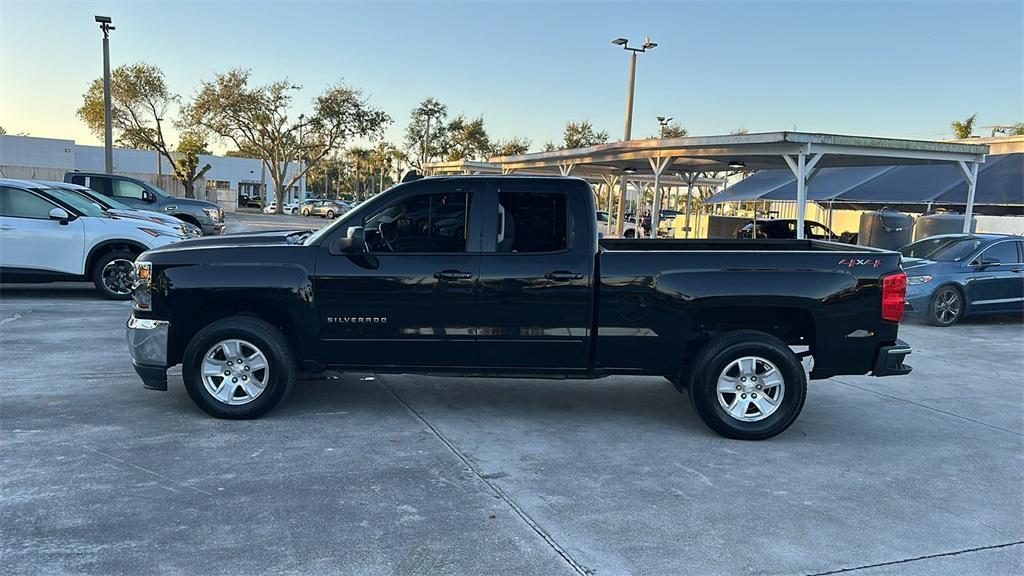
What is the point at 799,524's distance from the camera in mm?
3945

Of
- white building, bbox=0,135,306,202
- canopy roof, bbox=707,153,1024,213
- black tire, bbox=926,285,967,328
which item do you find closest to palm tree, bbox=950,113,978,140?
canopy roof, bbox=707,153,1024,213

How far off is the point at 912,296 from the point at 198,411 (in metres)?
10.4

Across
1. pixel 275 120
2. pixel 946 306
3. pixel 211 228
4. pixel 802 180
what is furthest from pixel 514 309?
pixel 275 120

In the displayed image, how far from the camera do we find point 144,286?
17.8 feet

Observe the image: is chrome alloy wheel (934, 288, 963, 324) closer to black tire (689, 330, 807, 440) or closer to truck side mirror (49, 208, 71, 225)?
black tire (689, 330, 807, 440)

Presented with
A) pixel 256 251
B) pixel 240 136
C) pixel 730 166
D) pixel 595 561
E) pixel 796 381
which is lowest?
pixel 595 561

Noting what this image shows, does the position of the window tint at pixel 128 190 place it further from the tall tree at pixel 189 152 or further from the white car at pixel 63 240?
the tall tree at pixel 189 152

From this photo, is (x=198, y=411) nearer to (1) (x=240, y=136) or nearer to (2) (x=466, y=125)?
(1) (x=240, y=136)

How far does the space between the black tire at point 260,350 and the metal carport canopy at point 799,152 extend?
1257 centimetres

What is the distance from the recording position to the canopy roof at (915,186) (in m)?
22.4

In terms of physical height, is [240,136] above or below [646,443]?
above

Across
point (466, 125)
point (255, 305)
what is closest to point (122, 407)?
point (255, 305)

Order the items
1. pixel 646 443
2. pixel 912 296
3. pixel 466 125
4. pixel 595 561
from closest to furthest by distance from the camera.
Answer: pixel 595 561
pixel 646 443
pixel 912 296
pixel 466 125

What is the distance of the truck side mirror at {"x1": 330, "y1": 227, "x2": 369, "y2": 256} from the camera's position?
205 inches
